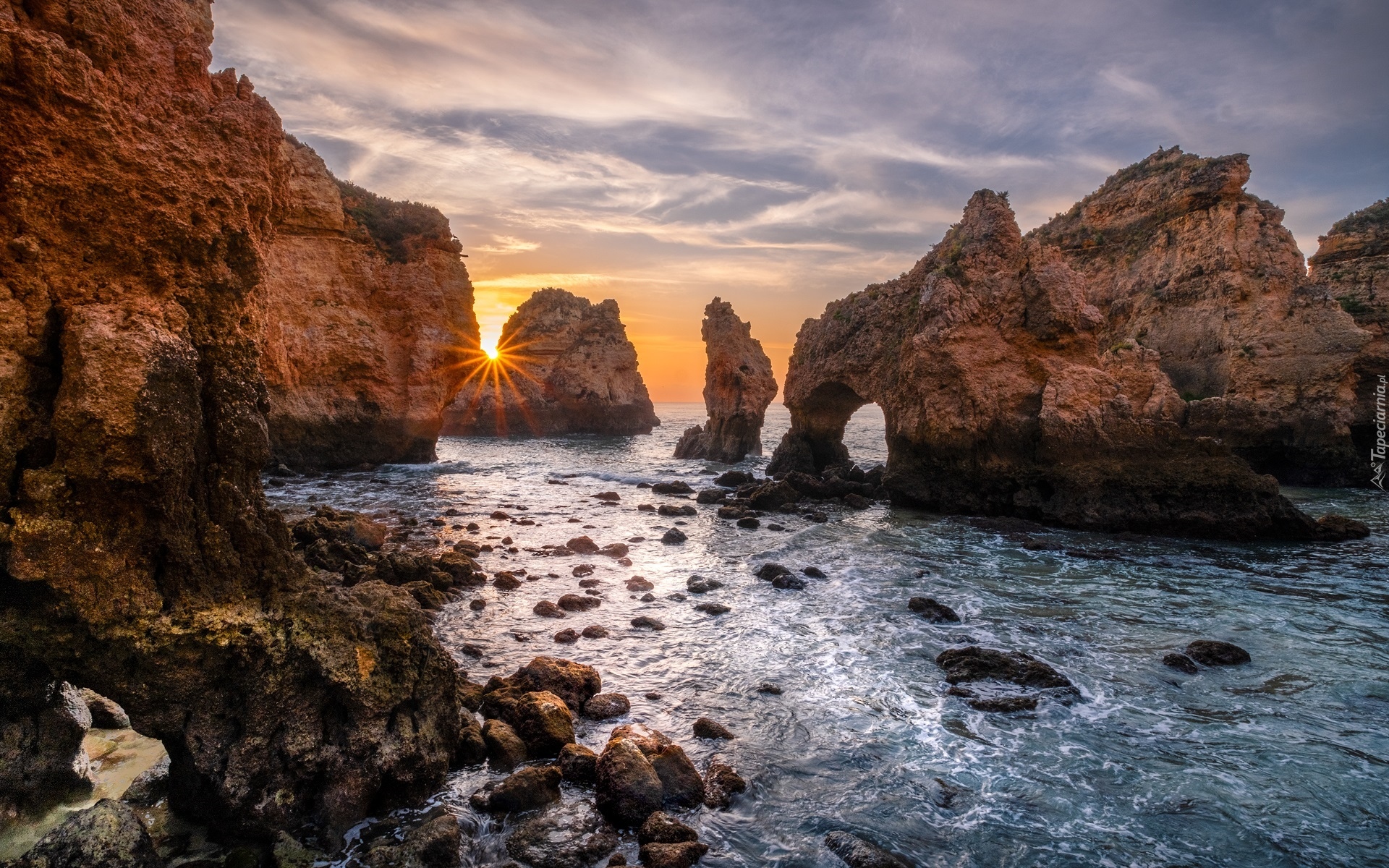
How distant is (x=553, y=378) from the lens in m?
71.1

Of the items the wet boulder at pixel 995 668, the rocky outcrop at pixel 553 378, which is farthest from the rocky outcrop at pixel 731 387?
the wet boulder at pixel 995 668

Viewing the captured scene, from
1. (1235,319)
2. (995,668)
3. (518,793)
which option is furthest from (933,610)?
(1235,319)

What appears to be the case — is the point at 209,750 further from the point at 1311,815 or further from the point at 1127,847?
the point at 1311,815

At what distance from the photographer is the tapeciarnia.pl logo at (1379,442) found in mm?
28484

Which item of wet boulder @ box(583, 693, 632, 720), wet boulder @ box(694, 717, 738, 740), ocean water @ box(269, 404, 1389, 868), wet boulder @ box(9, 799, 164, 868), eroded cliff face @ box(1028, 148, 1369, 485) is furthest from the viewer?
eroded cliff face @ box(1028, 148, 1369, 485)

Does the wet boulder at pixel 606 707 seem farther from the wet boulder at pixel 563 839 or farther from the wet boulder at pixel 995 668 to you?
the wet boulder at pixel 995 668

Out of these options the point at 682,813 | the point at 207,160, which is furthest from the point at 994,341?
the point at 207,160

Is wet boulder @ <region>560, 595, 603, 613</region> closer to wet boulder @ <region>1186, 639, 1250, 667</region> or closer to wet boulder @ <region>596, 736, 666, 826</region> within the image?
wet boulder @ <region>596, 736, 666, 826</region>

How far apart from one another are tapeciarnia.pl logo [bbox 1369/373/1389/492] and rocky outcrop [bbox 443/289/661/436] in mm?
60020

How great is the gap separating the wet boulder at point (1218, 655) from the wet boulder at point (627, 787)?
9136 millimetres

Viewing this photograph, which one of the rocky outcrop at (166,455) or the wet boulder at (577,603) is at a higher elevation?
the rocky outcrop at (166,455)

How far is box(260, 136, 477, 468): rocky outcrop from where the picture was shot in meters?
27.6

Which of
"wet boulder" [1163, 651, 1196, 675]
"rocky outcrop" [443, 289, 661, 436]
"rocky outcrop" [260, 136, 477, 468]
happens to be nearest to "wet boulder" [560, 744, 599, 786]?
"wet boulder" [1163, 651, 1196, 675]

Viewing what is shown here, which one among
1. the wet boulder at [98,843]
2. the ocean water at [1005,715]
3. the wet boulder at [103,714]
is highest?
the wet boulder at [98,843]
